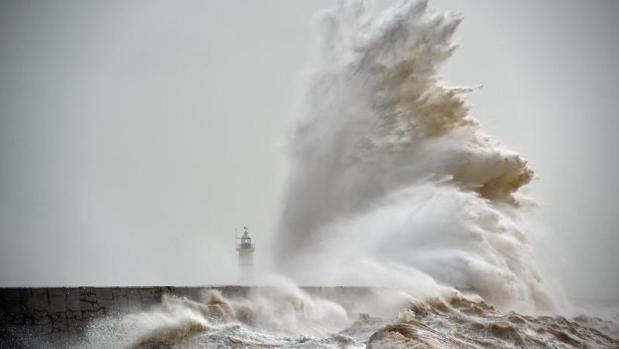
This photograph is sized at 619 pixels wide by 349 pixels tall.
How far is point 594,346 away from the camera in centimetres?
816

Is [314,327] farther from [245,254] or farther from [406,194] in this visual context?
[245,254]

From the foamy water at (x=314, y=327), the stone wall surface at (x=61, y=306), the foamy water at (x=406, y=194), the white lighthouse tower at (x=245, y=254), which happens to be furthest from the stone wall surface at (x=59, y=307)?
the white lighthouse tower at (x=245, y=254)

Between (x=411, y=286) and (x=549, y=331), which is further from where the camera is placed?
(x=411, y=286)

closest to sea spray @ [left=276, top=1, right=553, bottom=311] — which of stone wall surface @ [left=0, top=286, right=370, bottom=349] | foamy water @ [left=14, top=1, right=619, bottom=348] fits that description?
foamy water @ [left=14, top=1, right=619, bottom=348]

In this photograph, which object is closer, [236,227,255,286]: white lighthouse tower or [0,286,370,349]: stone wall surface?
[0,286,370,349]: stone wall surface

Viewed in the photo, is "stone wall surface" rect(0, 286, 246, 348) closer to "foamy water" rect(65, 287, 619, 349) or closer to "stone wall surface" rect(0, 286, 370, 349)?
"stone wall surface" rect(0, 286, 370, 349)

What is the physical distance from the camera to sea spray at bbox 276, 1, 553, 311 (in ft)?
43.5

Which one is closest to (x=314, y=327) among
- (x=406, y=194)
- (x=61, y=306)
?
(x=61, y=306)

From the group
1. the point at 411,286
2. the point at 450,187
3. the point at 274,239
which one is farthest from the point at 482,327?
the point at 274,239

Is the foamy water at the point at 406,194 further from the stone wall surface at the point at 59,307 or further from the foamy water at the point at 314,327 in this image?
the stone wall surface at the point at 59,307

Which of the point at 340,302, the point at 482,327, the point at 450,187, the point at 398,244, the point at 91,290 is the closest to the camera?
the point at 91,290

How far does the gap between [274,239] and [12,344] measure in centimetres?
1157

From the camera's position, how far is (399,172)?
1488cm

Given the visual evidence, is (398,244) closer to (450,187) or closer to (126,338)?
(450,187)
